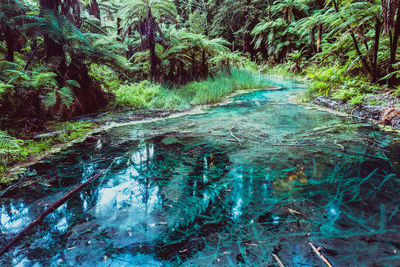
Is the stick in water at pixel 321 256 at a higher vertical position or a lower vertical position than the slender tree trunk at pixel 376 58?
lower

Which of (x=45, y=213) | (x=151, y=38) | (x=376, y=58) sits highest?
(x=151, y=38)

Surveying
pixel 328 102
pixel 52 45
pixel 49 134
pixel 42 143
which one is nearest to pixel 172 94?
pixel 52 45

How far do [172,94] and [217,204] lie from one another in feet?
14.8

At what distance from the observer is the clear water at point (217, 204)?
44.3 inches

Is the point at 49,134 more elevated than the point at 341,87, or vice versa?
the point at 341,87

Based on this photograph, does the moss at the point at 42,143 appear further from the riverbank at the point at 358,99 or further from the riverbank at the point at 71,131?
the riverbank at the point at 358,99

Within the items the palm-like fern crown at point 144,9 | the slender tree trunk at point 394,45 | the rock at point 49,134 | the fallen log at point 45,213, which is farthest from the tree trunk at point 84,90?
the slender tree trunk at point 394,45

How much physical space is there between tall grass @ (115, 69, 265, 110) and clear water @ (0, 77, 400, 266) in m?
2.42

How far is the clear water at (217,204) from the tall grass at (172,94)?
242 centimetres

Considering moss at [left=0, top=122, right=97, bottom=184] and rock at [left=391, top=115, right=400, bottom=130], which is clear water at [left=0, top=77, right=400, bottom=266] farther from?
rock at [left=391, top=115, right=400, bottom=130]

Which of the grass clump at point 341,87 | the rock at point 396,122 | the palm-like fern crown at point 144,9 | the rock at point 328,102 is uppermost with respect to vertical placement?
the palm-like fern crown at point 144,9

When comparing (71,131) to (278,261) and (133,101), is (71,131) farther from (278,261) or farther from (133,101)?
(278,261)

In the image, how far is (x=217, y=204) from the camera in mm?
1543

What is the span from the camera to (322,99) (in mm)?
4895
